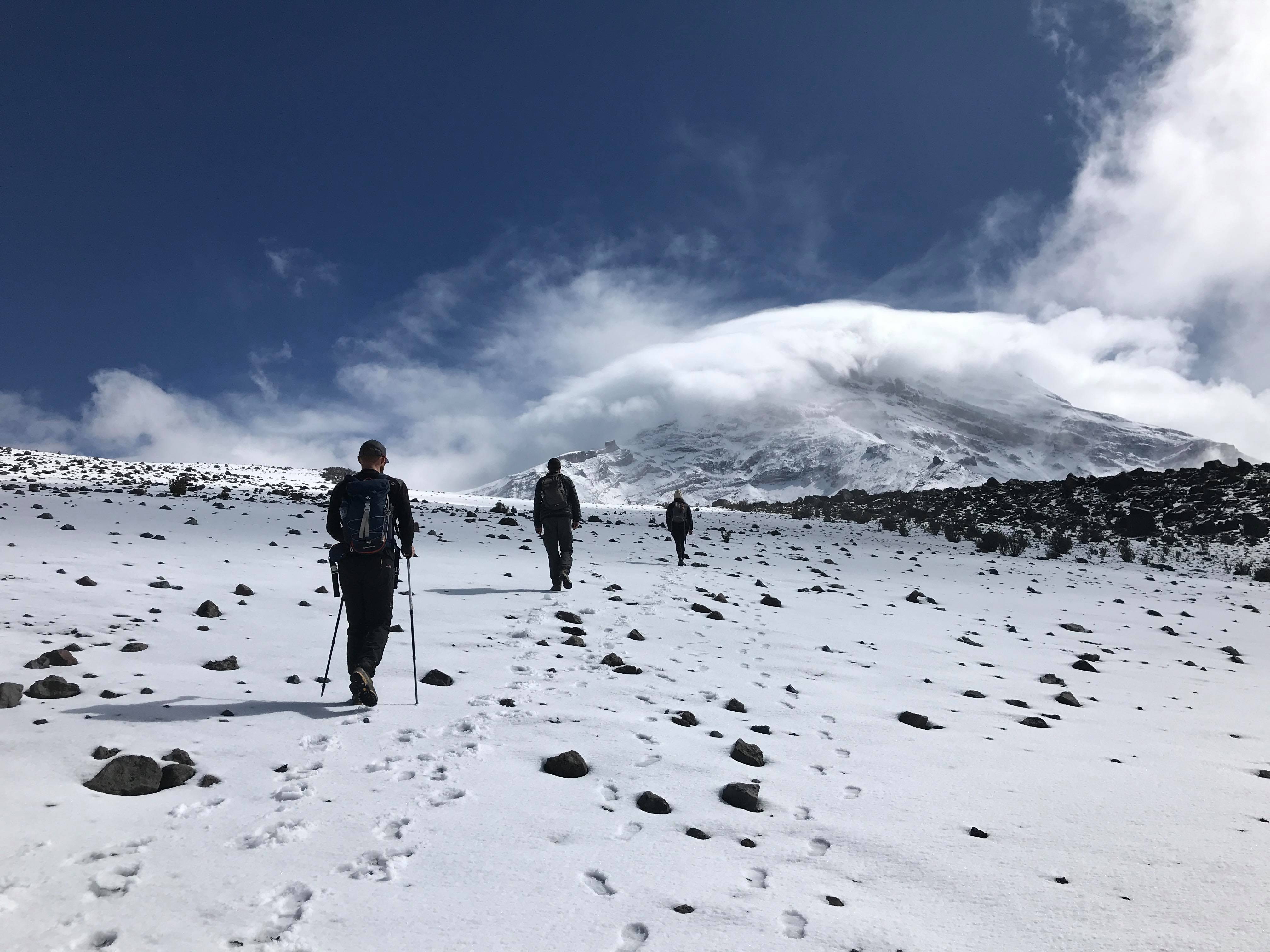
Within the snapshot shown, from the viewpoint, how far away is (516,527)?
23.6m

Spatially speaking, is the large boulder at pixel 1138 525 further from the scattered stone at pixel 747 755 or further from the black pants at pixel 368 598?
the black pants at pixel 368 598

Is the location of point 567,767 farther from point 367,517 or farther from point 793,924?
point 367,517

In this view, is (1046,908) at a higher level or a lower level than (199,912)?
lower

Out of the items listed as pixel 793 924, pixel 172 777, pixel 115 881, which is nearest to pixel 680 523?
pixel 172 777

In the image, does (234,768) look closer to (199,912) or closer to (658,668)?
(199,912)

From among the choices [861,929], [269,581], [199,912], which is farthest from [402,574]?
[861,929]

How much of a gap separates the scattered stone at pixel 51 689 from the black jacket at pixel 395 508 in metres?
2.26

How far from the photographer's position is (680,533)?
1720 cm

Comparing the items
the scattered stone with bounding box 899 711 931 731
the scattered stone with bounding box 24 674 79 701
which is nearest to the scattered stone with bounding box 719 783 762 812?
the scattered stone with bounding box 899 711 931 731

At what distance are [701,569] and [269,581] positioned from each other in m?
9.58

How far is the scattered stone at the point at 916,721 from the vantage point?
5.77m

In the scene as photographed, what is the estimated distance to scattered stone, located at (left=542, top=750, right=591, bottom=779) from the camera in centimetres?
432

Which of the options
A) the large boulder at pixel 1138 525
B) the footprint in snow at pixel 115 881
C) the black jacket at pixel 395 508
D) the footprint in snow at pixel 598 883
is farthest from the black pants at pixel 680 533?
the large boulder at pixel 1138 525

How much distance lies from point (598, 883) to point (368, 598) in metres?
4.04
